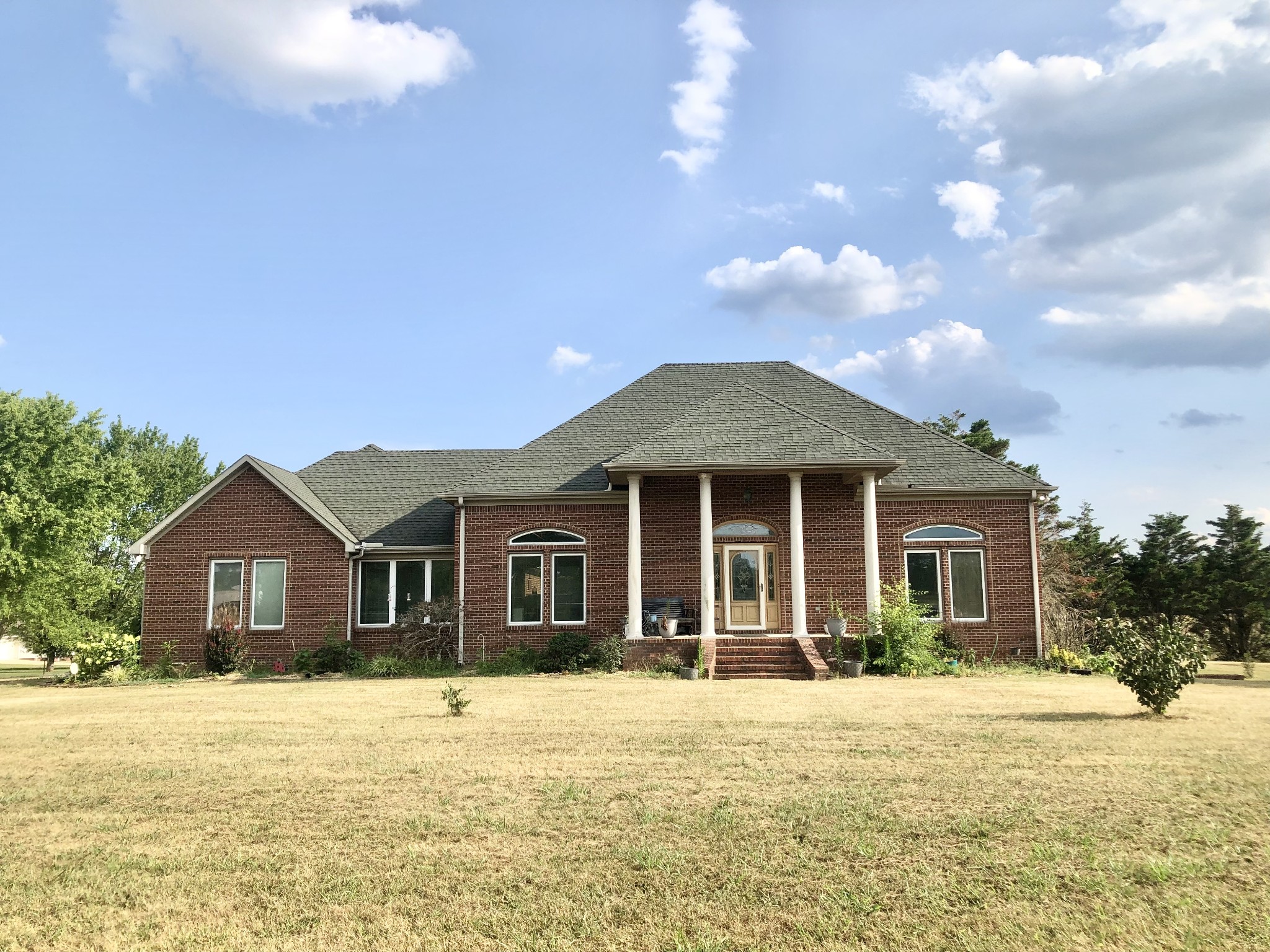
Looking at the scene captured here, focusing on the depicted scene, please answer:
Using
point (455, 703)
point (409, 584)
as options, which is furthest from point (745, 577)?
point (455, 703)

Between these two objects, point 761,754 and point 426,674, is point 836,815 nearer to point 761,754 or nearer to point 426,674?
point 761,754

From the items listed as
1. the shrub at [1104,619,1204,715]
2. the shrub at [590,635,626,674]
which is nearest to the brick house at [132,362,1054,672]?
the shrub at [590,635,626,674]

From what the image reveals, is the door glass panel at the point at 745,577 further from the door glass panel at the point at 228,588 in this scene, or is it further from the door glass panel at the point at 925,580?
the door glass panel at the point at 228,588

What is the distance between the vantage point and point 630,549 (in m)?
20.1

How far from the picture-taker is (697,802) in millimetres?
7004

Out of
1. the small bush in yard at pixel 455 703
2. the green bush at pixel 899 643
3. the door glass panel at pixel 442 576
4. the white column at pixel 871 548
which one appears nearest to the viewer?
the small bush in yard at pixel 455 703

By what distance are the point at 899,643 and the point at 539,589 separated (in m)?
8.06

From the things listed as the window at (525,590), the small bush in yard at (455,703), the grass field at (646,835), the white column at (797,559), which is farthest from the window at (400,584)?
the grass field at (646,835)

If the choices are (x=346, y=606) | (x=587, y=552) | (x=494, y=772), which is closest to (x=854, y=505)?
(x=587, y=552)

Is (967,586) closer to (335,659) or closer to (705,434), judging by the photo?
(705,434)

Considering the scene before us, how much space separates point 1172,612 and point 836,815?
1351 inches

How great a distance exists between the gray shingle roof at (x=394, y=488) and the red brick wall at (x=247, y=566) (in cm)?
136

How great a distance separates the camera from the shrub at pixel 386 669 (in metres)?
19.7

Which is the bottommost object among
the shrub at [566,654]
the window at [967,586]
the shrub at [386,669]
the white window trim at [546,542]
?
the shrub at [386,669]
